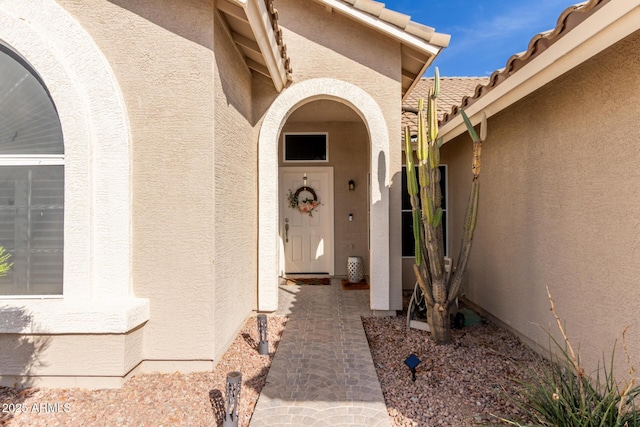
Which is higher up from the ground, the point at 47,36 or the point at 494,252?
the point at 47,36

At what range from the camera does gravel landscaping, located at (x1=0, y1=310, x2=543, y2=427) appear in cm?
339

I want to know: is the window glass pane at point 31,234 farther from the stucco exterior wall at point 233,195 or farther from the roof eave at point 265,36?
the roof eave at point 265,36

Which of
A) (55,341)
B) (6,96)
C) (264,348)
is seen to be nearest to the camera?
(55,341)

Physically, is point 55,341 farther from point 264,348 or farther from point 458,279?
point 458,279

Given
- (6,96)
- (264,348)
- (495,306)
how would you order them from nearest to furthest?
(6,96) → (264,348) → (495,306)

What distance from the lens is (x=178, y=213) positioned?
427cm

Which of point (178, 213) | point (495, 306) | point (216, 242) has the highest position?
point (178, 213)

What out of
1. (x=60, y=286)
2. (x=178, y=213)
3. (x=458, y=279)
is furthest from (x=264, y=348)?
(x=458, y=279)

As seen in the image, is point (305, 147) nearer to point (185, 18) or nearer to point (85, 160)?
point (185, 18)

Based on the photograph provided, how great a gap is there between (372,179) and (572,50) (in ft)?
11.0

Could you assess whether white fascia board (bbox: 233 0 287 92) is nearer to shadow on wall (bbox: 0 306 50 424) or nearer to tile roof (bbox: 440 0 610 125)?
tile roof (bbox: 440 0 610 125)

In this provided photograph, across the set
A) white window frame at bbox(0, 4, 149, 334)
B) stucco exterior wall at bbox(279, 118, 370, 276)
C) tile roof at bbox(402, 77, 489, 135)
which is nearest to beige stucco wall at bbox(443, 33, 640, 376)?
tile roof at bbox(402, 77, 489, 135)

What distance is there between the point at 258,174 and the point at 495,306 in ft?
15.5

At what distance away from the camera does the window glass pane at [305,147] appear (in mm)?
9195
